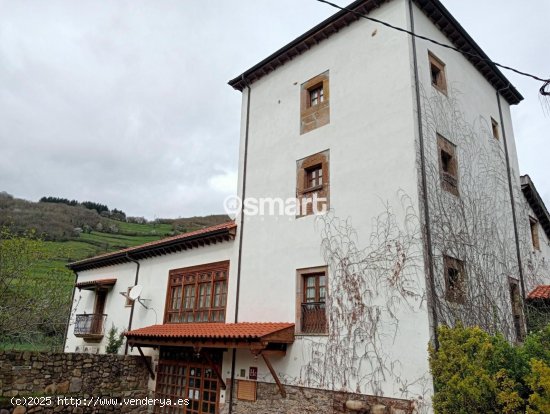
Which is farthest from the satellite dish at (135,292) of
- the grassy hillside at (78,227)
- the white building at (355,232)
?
the grassy hillside at (78,227)

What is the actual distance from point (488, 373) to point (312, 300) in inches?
170

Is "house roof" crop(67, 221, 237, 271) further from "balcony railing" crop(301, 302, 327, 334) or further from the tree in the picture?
"balcony railing" crop(301, 302, 327, 334)

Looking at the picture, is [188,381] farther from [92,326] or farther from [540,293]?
[540,293]

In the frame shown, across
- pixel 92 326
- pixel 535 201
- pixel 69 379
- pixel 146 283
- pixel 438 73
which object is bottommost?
pixel 69 379

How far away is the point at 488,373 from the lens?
6531 mm

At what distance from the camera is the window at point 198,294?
12.8 m

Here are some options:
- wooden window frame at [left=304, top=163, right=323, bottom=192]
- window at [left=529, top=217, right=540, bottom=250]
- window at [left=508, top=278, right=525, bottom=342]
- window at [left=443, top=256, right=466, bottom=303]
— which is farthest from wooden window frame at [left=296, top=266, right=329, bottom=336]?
window at [left=529, top=217, right=540, bottom=250]

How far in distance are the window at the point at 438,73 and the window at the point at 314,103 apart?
2682 mm

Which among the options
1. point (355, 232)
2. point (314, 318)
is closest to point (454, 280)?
point (355, 232)

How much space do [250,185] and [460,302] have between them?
21.9 ft

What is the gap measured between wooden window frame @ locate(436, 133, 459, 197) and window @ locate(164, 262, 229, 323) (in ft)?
21.6

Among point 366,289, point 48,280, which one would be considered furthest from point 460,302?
point 48,280

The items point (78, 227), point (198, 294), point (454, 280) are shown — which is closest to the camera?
point (454, 280)

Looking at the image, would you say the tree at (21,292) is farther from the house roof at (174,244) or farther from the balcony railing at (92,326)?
the house roof at (174,244)
